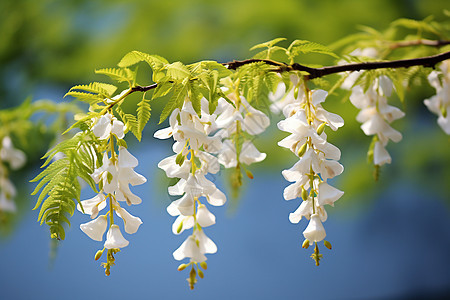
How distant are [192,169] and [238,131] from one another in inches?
5.0

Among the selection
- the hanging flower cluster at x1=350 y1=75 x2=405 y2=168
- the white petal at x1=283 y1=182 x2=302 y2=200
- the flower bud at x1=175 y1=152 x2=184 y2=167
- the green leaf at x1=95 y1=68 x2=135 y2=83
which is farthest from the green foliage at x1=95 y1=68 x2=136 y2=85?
the hanging flower cluster at x1=350 y1=75 x2=405 y2=168

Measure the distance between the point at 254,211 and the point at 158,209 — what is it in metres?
0.43

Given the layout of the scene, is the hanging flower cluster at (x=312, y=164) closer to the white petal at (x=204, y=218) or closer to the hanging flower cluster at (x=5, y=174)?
the white petal at (x=204, y=218)

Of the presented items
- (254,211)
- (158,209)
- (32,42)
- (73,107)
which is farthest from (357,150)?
(32,42)

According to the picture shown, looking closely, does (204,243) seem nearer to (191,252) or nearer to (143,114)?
(191,252)

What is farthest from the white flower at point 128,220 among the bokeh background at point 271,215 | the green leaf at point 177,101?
the bokeh background at point 271,215

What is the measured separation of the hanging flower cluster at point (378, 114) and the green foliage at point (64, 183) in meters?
0.39

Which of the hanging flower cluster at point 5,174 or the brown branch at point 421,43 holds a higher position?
the brown branch at point 421,43

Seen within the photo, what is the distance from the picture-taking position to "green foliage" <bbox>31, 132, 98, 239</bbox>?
448 mm

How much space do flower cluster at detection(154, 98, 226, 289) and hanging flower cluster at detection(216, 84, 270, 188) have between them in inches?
1.5

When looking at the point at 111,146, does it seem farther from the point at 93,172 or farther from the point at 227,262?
the point at 227,262

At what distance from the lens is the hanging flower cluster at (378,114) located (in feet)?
2.11

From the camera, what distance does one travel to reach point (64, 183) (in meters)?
0.47

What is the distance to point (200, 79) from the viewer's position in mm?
491
